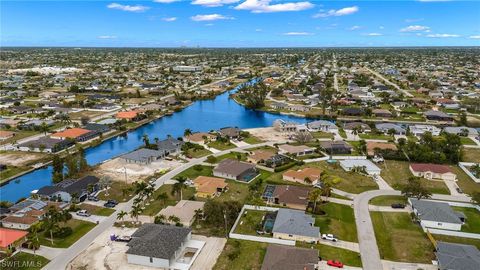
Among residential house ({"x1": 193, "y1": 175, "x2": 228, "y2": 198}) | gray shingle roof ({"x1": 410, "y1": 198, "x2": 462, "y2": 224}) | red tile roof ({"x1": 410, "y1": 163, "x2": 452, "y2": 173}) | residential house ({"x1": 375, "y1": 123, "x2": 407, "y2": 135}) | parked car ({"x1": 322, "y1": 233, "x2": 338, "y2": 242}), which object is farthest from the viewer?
residential house ({"x1": 375, "y1": 123, "x2": 407, "y2": 135})

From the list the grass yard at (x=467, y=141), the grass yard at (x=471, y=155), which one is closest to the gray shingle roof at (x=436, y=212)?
the grass yard at (x=471, y=155)

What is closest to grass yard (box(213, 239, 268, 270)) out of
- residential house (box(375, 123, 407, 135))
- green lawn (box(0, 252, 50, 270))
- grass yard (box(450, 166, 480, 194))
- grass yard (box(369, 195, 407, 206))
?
green lawn (box(0, 252, 50, 270))

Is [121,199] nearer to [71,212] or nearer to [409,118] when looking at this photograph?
[71,212]

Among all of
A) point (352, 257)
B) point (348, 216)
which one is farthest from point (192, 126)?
point (352, 257)

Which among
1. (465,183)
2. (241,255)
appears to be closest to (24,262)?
(241,255)

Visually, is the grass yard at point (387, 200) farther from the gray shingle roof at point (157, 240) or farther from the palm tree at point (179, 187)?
the gray shingle roof at point (157, 240)

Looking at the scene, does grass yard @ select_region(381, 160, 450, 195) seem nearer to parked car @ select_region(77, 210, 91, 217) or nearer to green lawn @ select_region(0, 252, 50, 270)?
parked car @ select_region(77, 210, 91, 217)
